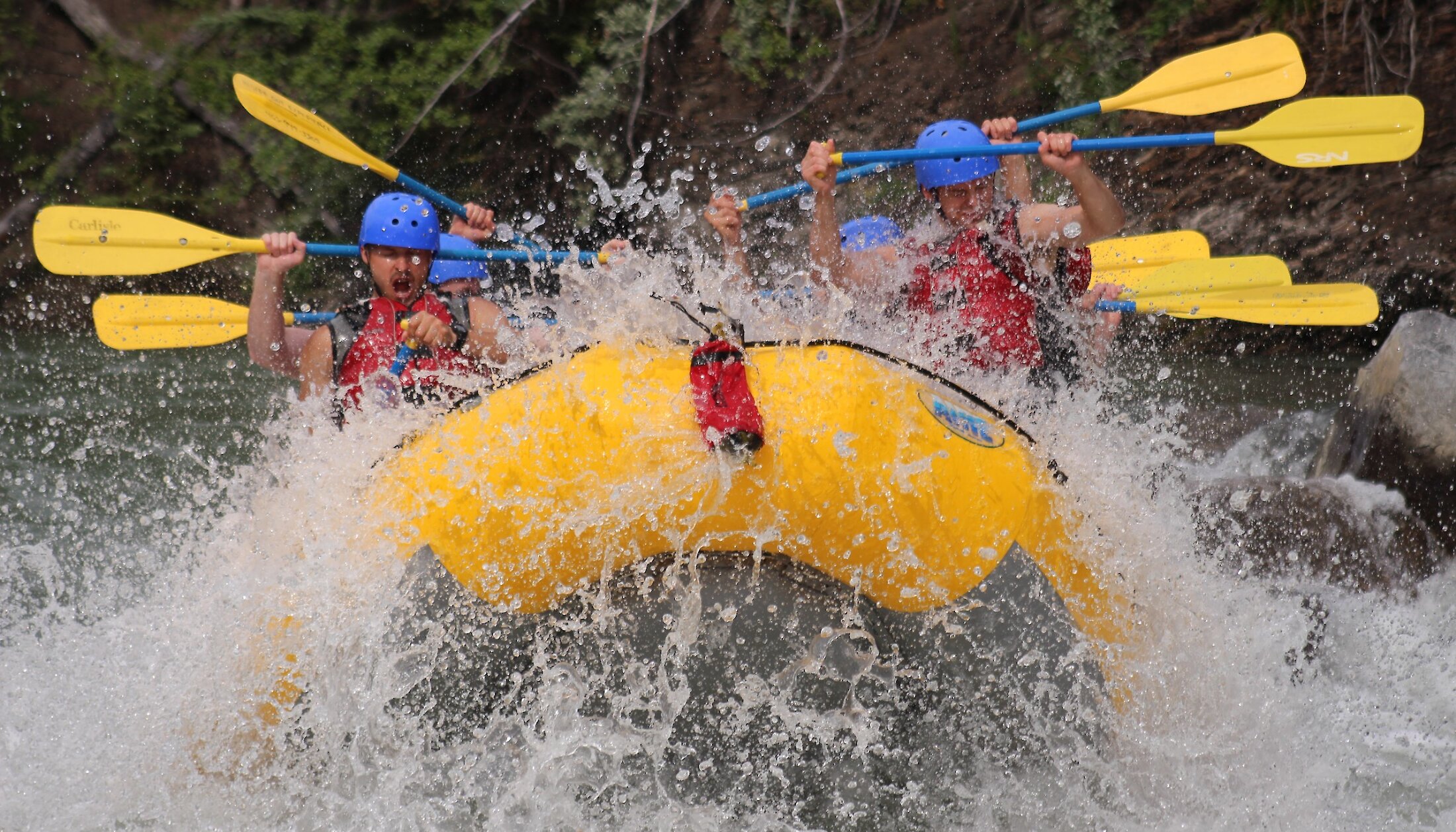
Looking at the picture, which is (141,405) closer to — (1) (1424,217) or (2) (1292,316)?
(2) (1292,316)

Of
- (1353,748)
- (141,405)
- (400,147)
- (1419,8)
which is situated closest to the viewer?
(1353,748)

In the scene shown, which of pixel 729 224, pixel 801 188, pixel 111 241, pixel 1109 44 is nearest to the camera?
pixel 729 224

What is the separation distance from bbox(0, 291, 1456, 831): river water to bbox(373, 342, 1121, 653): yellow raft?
0.18 meters

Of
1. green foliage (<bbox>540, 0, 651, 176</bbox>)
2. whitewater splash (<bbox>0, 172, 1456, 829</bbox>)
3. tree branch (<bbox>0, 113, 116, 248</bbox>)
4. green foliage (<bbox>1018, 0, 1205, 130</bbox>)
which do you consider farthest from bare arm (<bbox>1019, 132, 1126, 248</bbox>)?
tree branch (<bbox>0, 113, 116, 248</bbox>)

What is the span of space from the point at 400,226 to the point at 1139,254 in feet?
8.71

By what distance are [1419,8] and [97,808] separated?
26.1ft

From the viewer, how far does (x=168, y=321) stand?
4.37 meters

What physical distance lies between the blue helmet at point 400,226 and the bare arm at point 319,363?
275mm

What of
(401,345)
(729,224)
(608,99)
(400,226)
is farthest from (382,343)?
(608,99)

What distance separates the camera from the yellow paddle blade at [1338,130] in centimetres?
353

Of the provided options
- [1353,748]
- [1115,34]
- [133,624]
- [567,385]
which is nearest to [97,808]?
[133,624]

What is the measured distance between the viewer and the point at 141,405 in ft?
20.9

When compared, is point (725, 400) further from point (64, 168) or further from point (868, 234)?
point (64, 168)

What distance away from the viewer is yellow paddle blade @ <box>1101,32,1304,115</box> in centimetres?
360
